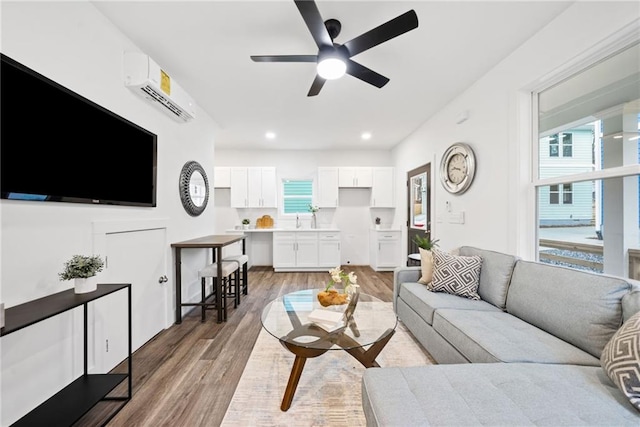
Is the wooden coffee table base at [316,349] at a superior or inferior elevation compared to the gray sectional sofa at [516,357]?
inferior

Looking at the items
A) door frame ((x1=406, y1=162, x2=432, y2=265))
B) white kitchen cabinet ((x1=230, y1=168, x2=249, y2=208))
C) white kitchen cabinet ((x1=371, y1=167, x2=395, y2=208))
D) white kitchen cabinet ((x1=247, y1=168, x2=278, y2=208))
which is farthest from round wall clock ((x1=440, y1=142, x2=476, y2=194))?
white kitchen cabinet ((x1=230, y1=168, x2=249, y2=208))

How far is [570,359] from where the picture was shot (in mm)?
1321

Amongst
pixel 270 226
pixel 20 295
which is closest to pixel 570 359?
pixel 20 295

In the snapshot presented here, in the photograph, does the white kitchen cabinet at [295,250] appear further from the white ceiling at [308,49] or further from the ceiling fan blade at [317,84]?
the ceiling fan blade at [317,84]

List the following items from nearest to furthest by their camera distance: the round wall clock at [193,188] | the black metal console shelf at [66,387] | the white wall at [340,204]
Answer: the black metal console shelf at [66,387] < the round wall clock at [193,188] < the white wall at [340,204]

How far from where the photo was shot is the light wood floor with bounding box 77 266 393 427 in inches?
59.7

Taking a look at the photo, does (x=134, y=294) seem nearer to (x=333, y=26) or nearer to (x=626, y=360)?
(x=333, y=26)

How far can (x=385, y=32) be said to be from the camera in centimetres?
166

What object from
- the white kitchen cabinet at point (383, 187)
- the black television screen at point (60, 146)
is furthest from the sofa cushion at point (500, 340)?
the white kitchen cabinet at point (383, 187)

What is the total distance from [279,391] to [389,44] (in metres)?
2.81

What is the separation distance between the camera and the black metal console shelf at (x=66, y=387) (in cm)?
118

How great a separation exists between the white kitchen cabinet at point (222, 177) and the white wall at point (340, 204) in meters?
0.29

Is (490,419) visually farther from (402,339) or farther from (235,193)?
(235,193)

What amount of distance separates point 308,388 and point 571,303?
5.61ft
